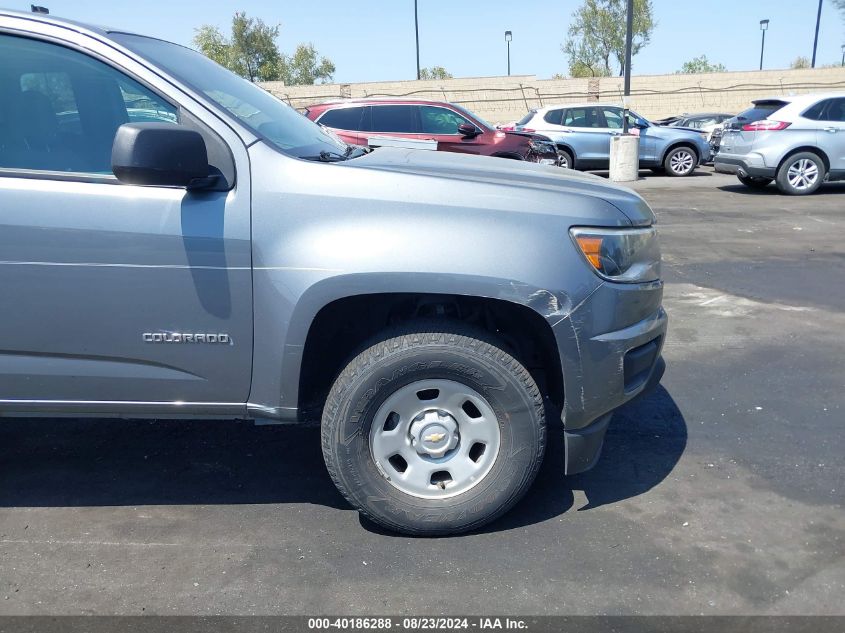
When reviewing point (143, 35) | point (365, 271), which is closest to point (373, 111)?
point (143, 35)

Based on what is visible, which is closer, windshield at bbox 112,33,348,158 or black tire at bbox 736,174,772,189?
windshield at bbox 112,33,348,158

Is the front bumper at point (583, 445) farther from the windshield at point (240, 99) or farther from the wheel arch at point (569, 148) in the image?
the wheel arch at point (569, 148)

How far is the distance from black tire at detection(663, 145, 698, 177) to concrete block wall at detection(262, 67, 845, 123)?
718 inches

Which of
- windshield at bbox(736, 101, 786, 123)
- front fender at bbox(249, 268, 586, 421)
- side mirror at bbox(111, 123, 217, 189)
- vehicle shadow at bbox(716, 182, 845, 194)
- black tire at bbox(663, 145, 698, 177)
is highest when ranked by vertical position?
side mirror at bbox(111, 123, 217, 189)

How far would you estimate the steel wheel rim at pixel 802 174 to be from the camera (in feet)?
42.1

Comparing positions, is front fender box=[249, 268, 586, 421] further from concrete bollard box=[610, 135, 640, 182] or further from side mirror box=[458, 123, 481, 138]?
concrete bollard box=[610, 135, 640, 182]

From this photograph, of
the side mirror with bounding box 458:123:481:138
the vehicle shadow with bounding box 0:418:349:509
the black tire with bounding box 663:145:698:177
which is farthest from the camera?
the black tire with bounding box 663:145:698:177

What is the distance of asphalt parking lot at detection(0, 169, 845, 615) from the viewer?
269cm

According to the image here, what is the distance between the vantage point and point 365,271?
9.04ft

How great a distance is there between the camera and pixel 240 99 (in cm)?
328

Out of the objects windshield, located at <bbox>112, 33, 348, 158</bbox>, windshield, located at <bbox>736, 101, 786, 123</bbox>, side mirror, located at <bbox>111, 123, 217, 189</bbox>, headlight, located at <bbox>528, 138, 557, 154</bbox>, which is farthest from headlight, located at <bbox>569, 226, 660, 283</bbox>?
headlight, located at <bbox>528, 138, 557, 154</bbox>

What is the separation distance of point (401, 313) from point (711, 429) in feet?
6.50

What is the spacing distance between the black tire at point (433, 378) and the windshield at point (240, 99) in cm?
93

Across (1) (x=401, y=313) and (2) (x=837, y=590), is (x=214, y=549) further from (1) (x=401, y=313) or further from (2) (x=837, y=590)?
(2) (x=837, y=590)
